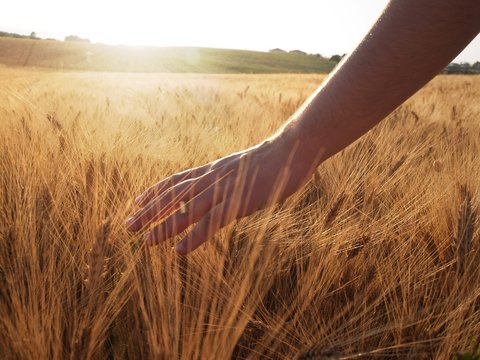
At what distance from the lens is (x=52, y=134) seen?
1.27 m

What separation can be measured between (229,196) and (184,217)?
8cm

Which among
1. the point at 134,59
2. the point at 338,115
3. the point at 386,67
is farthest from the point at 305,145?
the point at 134,59

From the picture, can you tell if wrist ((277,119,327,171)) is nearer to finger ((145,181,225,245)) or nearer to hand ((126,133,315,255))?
hand ((126,133,315,255))

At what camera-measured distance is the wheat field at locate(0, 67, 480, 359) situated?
21.9 inches

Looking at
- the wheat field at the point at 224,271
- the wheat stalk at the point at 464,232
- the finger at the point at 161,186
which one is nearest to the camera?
the wheat field at the point at 224,271

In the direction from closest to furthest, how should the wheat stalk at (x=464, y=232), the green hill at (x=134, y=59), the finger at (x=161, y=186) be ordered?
the wheat stalk at (x=464, y=232)
the finger at (x=161, y=186)
the green hill at (x=134, y=59)

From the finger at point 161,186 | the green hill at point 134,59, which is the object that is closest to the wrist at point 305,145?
the finger at point 161,186

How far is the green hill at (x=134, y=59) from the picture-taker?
22.4 metres

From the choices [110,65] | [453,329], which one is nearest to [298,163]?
[453,329]

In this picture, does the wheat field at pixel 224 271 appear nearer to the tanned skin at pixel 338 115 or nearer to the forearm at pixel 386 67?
the tanned skin at pixel 338 115

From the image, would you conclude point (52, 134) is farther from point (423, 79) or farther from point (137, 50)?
point (137, 50)

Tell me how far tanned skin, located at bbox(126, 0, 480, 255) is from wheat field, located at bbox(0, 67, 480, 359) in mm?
64

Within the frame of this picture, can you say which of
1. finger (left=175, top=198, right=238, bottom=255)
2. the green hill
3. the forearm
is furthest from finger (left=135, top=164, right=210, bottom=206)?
the green hill

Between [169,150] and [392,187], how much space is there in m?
0.79
